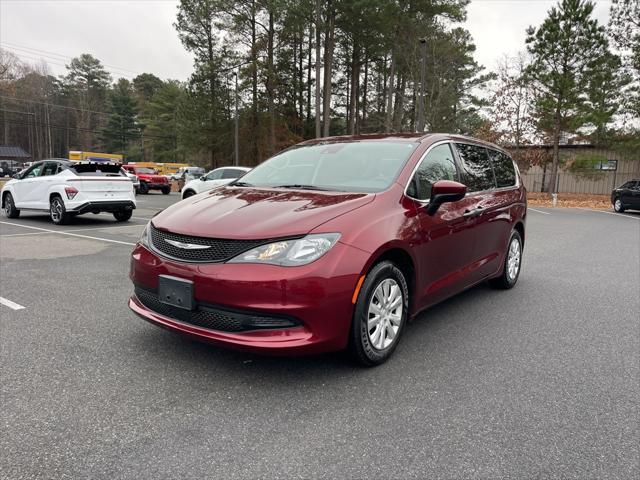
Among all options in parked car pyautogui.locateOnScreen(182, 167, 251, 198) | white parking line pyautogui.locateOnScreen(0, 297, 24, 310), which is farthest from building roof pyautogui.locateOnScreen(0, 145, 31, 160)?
white parking line pyautogui.locateOnScreen(0, 297, 24, 310)

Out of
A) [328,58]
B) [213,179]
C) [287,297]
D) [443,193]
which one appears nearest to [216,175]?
[213,179]

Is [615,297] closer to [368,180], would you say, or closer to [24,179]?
[368,180]

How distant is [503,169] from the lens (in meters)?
5.66

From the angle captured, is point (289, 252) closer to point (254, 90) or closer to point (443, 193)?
point (443, 193)

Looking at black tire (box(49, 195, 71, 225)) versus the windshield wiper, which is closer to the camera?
the windshield wiper

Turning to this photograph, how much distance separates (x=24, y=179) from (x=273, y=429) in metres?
12.6

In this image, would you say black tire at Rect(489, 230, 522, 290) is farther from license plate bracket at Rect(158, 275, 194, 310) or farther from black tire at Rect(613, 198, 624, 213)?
black tire at Rect(613, 198, 624, 213)

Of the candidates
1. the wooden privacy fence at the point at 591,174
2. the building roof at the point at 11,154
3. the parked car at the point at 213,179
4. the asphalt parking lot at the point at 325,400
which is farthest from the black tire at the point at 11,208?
the building roof at the point at 11,154

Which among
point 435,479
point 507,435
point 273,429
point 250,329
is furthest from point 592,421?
point 250,329

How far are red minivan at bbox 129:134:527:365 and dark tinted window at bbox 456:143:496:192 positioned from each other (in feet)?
0.38

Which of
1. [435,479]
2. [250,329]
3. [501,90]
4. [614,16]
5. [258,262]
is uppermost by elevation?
[614,16]

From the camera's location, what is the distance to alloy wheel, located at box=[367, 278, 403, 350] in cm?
326

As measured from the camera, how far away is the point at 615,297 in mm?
5594

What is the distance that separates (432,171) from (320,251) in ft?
5.38
